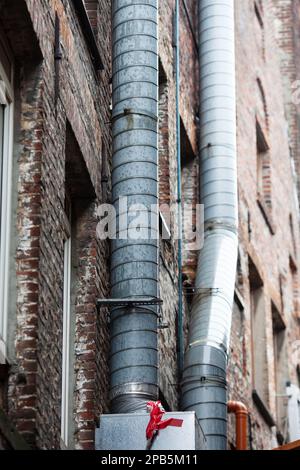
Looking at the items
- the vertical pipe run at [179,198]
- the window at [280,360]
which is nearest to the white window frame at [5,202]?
the vertical pipe run at [179,198]

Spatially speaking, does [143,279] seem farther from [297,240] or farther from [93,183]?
[297,240]

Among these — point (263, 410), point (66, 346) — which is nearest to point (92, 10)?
point (66, 346)

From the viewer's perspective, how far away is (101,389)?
35.6 ft

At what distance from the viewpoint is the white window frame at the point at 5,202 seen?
29.2 ft

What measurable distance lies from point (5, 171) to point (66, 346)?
1.80 metres

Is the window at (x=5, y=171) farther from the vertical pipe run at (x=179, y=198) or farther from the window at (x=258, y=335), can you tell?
the window at (x=258, y=335)

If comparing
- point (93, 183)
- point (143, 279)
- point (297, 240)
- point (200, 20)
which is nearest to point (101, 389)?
point (143, 279)

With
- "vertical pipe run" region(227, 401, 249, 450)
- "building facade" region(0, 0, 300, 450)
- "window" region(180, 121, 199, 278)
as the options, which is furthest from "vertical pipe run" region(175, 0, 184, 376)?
"vertical pipe run" region(227, 401, 249, 450)

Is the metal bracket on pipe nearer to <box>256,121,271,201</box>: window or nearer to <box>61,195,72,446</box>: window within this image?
<box>61,195,72,446</box>: window

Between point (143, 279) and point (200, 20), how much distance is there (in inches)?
233

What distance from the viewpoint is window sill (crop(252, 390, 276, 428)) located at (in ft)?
60.1

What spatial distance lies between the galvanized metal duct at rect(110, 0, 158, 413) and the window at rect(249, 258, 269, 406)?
812 cm

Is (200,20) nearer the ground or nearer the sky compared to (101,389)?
nearer the sky

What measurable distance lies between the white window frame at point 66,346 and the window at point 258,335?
28.1ft
